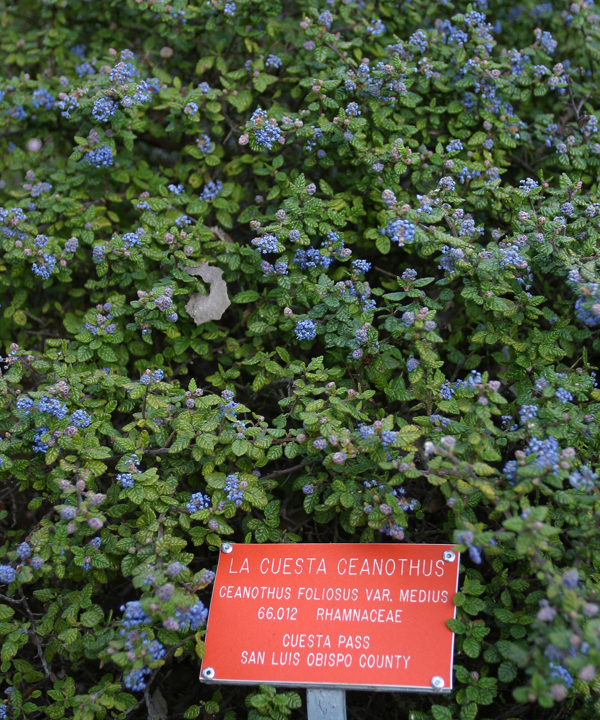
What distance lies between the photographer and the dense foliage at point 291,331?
5.49ft

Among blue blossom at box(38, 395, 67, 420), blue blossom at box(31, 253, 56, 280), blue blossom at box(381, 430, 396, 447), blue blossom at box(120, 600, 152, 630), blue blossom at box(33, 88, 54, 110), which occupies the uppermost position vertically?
blue blossom at box(33, 88, 54, 110)

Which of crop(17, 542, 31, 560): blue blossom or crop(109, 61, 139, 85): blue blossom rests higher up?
crop(109, 61, 139, 85): blue blossom

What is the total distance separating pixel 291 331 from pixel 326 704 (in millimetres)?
1222

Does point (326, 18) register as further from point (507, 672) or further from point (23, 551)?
point (507, 672)

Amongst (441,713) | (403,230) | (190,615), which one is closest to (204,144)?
(403,230)

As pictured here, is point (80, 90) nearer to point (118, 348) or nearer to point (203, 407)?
point (118, 348)

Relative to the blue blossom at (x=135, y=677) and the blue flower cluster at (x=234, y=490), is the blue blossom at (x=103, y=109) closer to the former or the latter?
the blue flower cluster at (x=234, y=490)

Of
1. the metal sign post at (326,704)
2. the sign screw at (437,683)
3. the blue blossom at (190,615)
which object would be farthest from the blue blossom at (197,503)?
the sign screw at (437,683)

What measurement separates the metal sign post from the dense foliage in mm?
57

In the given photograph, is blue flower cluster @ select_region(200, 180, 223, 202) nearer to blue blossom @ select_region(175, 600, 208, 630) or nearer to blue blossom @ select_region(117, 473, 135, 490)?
blue blossom @ select_region(117, 473, 135, 490)

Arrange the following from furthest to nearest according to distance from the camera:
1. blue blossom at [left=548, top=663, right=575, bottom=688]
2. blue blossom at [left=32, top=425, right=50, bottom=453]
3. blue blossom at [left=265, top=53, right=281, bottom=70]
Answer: blue blossom at [left=265, top=53, right=281, bottom=70], blue blossom at [left=32, top=425, right=50, bottom=453], blue blossom at [left=548, top=663, right=575, bottom=688]

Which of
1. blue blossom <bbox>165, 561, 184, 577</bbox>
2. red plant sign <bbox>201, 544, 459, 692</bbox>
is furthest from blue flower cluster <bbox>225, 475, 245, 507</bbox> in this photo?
blue blossom <bbox>165, 561, 184, 577</bbox>

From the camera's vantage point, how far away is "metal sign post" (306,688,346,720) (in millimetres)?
1621

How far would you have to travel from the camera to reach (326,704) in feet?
5.34
